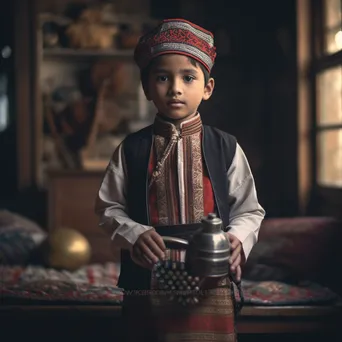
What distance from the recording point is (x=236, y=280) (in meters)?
1.32

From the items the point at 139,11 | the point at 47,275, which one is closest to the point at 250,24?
the point at 139,11

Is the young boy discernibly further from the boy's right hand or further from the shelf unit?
the shelf unit

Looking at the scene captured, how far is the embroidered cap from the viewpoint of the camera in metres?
1.28

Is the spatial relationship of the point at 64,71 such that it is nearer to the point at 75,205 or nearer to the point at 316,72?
the point at 75,205

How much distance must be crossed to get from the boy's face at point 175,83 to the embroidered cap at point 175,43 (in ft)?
0.05

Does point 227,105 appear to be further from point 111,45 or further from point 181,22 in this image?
point 181,22

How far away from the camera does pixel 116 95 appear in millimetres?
4305

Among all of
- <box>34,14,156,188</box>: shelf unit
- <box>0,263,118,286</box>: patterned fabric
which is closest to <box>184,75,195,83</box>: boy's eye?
<box>0,263,118,286</box>: patterned fabric

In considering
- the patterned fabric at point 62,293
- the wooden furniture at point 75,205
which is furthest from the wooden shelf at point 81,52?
the patterned fabric at point 62,293

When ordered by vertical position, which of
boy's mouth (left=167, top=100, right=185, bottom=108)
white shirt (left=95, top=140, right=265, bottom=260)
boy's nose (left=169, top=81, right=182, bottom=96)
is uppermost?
boy's nose (left=169, top=81, right=182, bottom=96)

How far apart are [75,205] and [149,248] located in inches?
98.3

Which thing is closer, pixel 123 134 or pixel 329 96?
pixel 329 96

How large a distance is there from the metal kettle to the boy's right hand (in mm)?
71

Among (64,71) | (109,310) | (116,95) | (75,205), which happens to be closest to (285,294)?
→ (109,310)
